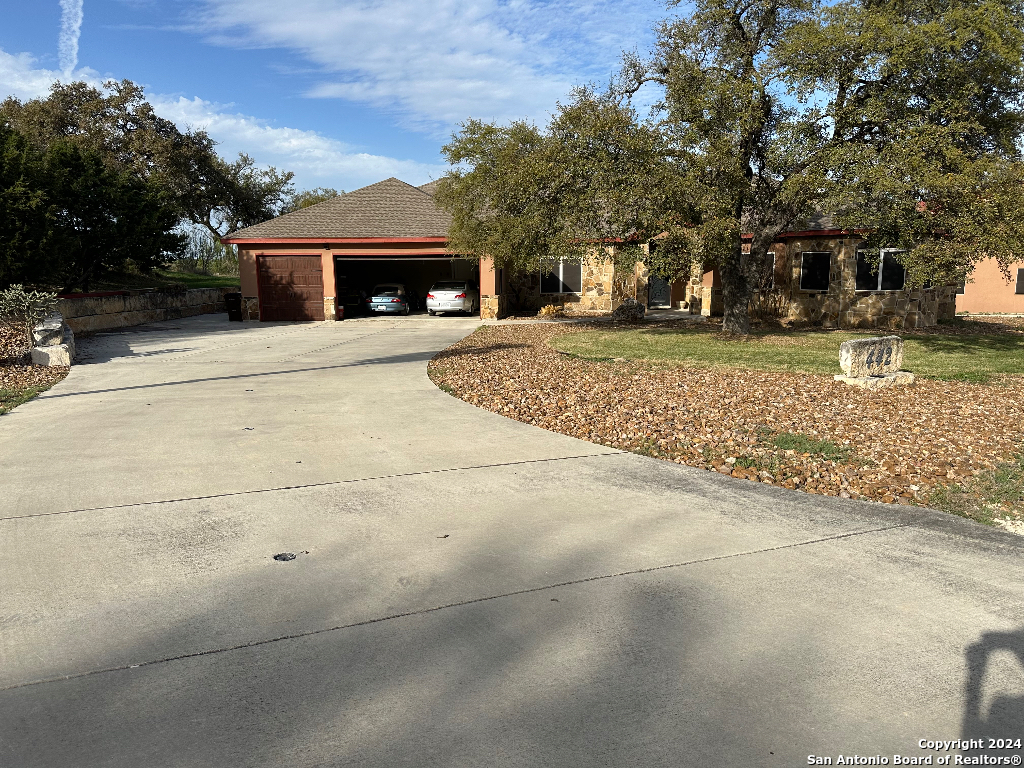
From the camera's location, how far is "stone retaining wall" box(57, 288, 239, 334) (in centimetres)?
1905

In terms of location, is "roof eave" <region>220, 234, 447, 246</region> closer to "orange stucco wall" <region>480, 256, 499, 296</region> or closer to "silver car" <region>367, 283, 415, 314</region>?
"orange stucco wall" <region>480, 256, 499, 296</region>

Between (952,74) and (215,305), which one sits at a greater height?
(952,74)

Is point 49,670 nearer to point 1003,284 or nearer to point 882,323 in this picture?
point 882,323

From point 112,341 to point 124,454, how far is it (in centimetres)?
1252

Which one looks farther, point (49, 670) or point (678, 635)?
point (678, 635)

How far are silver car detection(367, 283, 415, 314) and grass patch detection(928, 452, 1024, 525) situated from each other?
23484 mm

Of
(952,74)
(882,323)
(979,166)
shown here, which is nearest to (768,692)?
(979,166)

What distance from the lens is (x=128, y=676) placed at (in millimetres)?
3111

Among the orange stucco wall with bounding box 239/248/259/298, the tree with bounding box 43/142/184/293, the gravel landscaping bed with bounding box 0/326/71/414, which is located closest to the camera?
the gravel landscaping bed with bounding box 0/326/71/414

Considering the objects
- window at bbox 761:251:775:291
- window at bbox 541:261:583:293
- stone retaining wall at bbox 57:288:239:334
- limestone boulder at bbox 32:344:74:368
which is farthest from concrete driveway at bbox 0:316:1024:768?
window at bbox 541:261:583:293

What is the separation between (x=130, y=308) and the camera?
22141mm

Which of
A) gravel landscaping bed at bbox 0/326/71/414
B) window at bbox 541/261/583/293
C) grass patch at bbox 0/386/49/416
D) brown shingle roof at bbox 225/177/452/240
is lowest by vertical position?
grass patch at bbox 0/386/49/416

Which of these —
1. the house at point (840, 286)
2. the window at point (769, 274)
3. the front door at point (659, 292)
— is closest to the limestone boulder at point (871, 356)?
the house at point (840, 286)

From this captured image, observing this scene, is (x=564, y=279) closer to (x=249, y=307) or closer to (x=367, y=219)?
(x=367, y=219)
